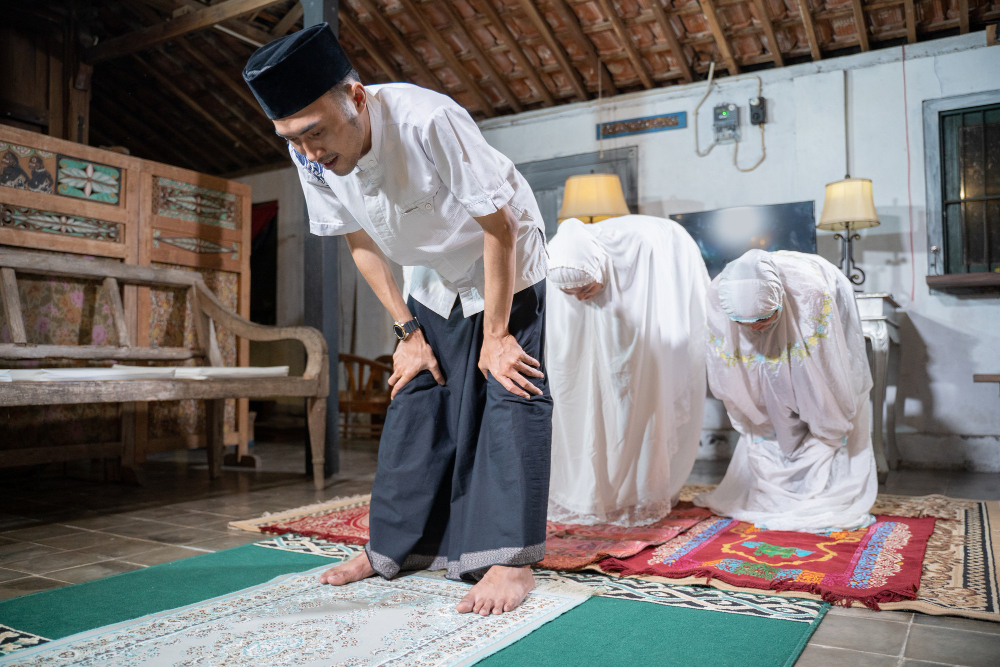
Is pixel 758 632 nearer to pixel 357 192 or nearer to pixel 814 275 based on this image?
pixel 357 192

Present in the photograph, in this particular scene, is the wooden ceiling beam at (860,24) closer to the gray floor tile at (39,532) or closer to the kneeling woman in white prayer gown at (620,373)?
the kneeling woman in white prayer gown at (620,373)

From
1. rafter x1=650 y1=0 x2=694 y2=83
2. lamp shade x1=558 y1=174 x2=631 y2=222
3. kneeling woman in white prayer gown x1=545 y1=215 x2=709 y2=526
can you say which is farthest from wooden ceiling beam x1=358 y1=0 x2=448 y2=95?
kneeling woman in white prayer gown x1=545 y1=215 x2=709 y2=526

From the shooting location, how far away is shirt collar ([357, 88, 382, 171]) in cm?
169

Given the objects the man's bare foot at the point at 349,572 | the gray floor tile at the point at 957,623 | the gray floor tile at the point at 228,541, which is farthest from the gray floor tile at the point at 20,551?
the gray floor tile at the point at 957,623

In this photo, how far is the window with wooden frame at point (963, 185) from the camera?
180 inches

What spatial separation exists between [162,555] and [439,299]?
1.21 metres

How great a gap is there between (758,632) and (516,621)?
1.64ft

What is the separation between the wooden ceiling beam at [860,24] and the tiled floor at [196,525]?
105 inches

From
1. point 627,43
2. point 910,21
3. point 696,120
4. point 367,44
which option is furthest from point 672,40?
point 367,44

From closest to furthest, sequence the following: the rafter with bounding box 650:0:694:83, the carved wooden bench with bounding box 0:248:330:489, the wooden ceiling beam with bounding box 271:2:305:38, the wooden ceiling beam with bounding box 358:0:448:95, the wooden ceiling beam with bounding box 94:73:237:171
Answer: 1. the carved wooden bench with bounding box 0:248:330:489
2. the rafter with bounding box 650:0:694:83
3. the wooden ceiling beam with bounding box 358:0:448:95
4. the wooden ceiling beam with bounding box 271:2:305:38
5. the wooden ceiling beam with bounding box 94:73:237:171

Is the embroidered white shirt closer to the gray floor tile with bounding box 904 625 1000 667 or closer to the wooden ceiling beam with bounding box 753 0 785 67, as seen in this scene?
the gray floor tile with bounding box 904 625 1000 667

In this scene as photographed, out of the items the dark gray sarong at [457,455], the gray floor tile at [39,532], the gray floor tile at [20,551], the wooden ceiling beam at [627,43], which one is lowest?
the gray floor tile at [39,532]

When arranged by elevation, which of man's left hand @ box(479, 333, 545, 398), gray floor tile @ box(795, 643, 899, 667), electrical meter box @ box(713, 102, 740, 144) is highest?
electrical meter box @ box(713, 102, 740, 144)

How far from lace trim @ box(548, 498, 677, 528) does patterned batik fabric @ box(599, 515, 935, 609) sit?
0.52 feet
